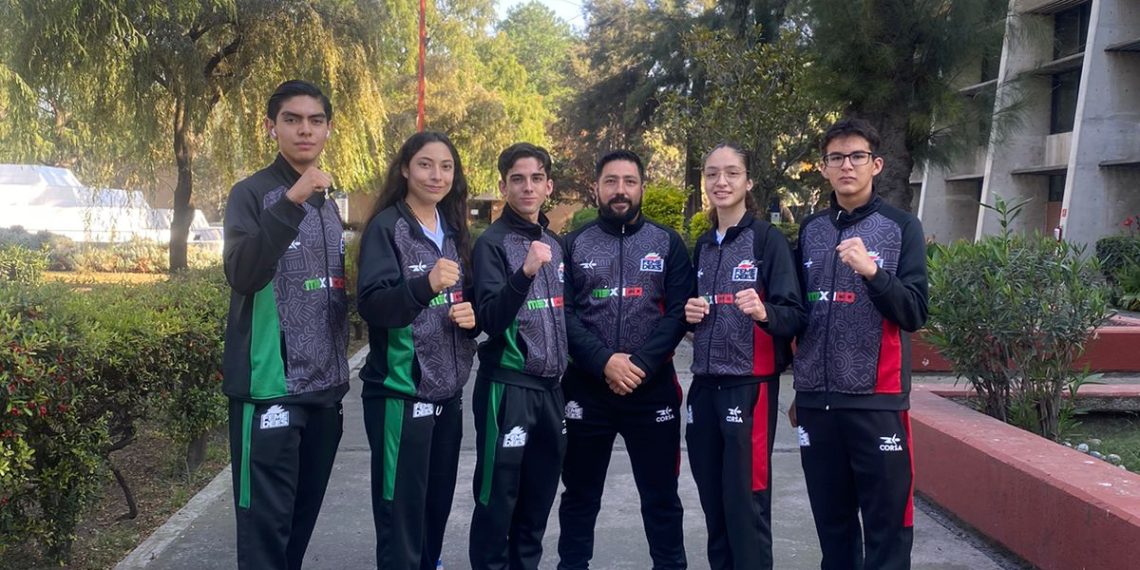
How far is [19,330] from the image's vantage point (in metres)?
4.00

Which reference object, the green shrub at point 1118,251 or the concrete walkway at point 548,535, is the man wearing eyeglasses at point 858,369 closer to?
the concrete walkway at point 548,535

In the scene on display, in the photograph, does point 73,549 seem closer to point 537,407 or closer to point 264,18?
point 537,407

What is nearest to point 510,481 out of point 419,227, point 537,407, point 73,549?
point 537,407

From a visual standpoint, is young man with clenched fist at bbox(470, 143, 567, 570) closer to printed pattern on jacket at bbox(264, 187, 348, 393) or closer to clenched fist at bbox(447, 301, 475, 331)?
clenched fist at bbox(447, 301, 475, 331)

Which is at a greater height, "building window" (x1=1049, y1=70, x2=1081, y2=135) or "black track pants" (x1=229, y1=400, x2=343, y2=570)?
"building window" (x1=1049, y1=70, x2=1081, y2=135)

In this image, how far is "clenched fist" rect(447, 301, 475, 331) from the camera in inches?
151

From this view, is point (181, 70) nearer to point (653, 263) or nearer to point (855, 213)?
point (653, 263)

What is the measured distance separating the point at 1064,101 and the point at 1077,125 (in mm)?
3430

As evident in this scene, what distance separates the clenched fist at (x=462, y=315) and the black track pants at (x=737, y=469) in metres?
1.10

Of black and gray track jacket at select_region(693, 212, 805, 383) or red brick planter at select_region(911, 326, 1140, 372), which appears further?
red brick planter at select_region(911, 326, 1140, 372)

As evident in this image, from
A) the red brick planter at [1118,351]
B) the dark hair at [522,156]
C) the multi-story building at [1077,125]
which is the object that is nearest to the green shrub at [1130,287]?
the multi-story building at [1077,125]

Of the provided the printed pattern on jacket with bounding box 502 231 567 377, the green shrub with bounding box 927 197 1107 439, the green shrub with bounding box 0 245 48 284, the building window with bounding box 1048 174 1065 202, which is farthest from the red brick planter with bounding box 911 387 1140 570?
the building window with bounding box 1048 174 1065 202

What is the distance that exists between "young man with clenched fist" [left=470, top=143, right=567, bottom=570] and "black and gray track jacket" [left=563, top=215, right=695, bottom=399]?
0.17m

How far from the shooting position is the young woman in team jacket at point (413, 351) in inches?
148
